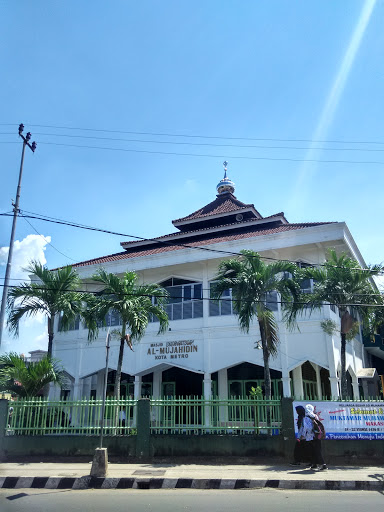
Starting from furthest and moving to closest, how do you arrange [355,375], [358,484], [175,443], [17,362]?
[355,375]
[17,362]
[175,443]
[358,484]

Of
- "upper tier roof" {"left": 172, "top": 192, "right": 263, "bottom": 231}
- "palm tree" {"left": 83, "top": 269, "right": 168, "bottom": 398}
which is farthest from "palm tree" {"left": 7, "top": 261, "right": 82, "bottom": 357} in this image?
"upper tier roof" {"left": 172, "top": 192, "right": 263, "bottom": 231}

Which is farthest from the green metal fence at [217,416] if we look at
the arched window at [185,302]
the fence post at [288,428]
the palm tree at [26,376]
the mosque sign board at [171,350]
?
the arched window at [185,302]

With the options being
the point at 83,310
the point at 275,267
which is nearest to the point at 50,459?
the point at 83,310

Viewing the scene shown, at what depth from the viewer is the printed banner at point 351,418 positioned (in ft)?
35.6

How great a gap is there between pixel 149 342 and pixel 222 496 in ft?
43.4

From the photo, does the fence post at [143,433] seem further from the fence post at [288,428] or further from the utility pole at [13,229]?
the utility pole at [13,229]

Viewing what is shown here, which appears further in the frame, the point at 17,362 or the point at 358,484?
the point at 17,362

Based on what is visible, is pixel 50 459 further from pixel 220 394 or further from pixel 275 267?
pixel 220 394

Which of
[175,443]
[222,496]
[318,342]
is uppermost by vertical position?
[318,342]

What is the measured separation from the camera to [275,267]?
13.5 metres

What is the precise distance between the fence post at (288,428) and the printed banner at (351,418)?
133 mm

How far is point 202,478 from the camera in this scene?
352 inches

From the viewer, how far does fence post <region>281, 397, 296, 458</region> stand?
35.8 ft

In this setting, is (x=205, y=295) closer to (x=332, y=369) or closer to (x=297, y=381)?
(x=297, y=381)
